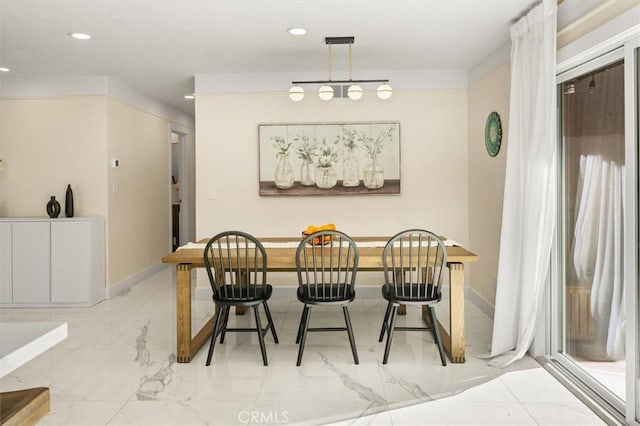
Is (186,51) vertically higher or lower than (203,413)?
higher

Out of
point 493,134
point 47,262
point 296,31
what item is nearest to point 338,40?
point 296,31

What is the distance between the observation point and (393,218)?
5441 mm

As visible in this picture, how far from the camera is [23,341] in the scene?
1.16 meters

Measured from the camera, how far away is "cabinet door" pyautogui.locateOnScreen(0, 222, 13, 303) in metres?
5.01

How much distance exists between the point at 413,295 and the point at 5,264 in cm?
423

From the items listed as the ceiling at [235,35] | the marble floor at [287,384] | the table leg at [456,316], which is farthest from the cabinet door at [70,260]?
the table leg at [456,316]

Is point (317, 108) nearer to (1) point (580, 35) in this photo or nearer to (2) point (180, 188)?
(1) point (580, 35)

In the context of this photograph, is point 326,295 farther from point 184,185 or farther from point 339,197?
point 184,185

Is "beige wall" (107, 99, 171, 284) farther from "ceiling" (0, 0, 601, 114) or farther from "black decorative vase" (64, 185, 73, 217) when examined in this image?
"ceiling" (0, 0, 601, 114)

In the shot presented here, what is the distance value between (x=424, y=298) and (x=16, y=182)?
473 cm

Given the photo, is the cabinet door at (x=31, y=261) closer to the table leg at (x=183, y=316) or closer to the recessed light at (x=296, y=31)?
the table leg at (x=183, y=316)

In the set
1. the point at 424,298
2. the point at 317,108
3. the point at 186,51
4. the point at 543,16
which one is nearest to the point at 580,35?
the point at 543,16

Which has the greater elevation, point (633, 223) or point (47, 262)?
point (633, 223)

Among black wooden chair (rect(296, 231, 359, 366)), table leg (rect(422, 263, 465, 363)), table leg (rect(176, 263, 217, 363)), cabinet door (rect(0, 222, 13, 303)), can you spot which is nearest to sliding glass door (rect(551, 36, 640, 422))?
table leg (rect(422, 263, 465, 363))
